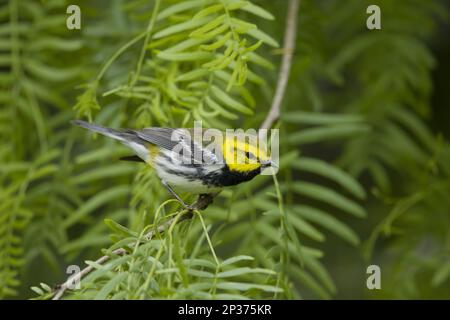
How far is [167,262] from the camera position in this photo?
1.56 m

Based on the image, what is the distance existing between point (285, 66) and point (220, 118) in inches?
11.9

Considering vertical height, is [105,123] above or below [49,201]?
above

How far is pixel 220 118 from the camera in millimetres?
2582

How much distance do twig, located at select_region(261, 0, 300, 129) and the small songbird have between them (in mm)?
242

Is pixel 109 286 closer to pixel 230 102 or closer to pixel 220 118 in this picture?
pixel 230 102

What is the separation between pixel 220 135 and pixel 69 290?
660 mm

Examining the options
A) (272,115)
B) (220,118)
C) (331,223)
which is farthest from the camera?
(220,118)

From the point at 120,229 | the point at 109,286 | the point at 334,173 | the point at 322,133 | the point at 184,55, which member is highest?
the point at 184,55

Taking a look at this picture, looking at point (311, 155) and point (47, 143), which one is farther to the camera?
point (311, 155)

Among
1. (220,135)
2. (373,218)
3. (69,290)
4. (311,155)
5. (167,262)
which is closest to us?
(167,262)

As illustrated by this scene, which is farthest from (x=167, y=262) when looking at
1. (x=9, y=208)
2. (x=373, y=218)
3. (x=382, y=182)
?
(x=373, y=218)

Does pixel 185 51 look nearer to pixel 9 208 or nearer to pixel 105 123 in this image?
pixel 105 123

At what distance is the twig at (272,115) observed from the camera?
1.60m

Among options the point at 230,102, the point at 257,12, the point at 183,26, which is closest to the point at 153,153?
the point at 230,102
